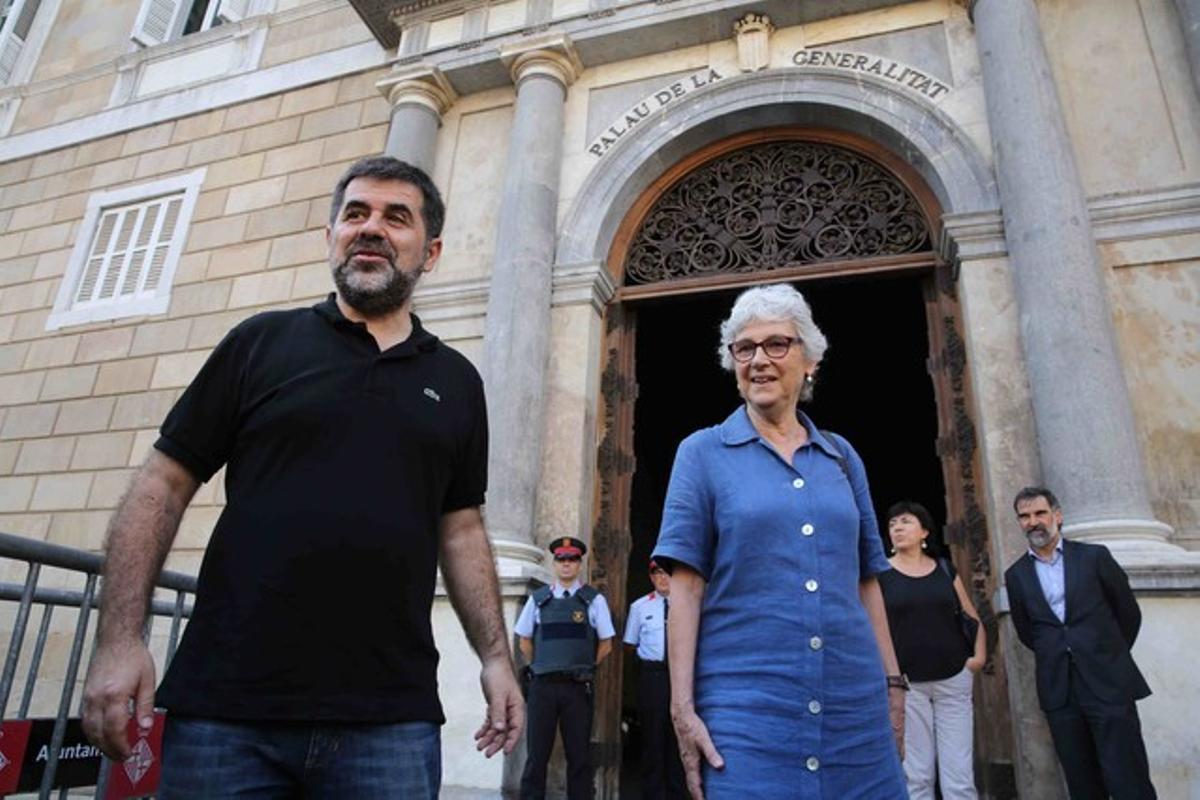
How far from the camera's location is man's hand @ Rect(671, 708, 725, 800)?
184 cm

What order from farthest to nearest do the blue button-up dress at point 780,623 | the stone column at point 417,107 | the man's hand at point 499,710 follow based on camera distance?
the stone column at point 417,107
the man's hand at point 499,710
the blue button-up dress at point 780,623

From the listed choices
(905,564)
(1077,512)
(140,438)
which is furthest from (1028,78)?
(140,438)

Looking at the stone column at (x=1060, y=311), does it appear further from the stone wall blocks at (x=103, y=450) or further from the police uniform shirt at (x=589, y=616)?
the stone wall blocks at (x=103, y=450)

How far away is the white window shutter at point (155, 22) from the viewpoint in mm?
11266

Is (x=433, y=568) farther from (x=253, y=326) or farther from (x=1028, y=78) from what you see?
(x=1028, y=78)

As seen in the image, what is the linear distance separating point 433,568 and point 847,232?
618cm

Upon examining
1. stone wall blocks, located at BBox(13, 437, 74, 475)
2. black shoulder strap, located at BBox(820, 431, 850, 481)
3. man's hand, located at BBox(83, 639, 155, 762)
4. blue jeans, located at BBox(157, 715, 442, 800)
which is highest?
stone wall blocks, located at BBox(13, 437, 74, 475)

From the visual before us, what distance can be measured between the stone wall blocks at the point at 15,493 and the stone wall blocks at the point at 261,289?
302 centimetres

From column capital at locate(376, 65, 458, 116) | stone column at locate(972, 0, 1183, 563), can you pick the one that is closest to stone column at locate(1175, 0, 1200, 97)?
stone column at locate(972, 0, 1183, 563)

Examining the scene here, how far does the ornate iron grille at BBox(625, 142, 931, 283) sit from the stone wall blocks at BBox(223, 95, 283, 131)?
533cm

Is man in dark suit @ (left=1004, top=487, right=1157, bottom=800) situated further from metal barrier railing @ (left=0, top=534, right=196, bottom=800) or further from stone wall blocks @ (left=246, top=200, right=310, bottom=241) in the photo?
stone wall blocks @ (left=246, top=200, right=310, bottom=241)

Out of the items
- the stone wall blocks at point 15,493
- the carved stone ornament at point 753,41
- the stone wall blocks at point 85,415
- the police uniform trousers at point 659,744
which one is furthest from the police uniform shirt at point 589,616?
the stone wall blocks at point 15,493

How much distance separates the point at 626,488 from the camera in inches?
274

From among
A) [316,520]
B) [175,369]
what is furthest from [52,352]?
[316,520]
